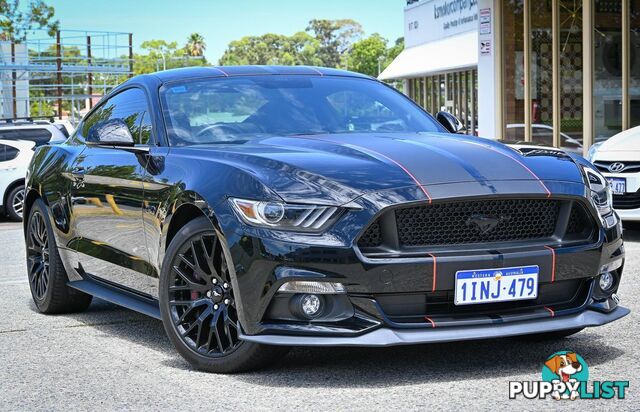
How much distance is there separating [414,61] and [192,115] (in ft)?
115

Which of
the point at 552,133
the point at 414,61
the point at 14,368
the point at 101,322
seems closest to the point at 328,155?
the point at 14,368

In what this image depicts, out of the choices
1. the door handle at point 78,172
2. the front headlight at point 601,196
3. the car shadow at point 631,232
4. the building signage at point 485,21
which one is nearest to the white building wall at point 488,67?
the building signage at point 485,21

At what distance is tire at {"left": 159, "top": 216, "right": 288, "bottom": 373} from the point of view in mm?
5066

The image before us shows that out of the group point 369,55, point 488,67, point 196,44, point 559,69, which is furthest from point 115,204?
point 196,44

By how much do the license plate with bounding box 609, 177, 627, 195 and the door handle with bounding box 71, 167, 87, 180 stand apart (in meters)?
6.42

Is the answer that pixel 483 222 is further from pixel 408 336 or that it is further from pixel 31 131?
pixel 31 131

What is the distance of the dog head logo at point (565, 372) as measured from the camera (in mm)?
4700

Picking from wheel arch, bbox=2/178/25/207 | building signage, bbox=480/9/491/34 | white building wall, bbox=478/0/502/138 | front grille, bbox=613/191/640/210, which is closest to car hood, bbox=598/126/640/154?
front grille, bbox=613/191/640/210

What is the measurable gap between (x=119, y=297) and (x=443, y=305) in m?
2.13

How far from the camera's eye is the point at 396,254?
477cm

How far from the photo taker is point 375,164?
5023 millimetres

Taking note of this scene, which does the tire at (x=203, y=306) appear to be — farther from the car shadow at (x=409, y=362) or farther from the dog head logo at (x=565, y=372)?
the dog head logo at (x=565, y=372)

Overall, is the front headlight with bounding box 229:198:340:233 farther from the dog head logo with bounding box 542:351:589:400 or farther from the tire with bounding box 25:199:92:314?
the tire with bounding box 25:199:92:314

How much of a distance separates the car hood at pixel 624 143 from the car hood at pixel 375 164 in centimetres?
663
